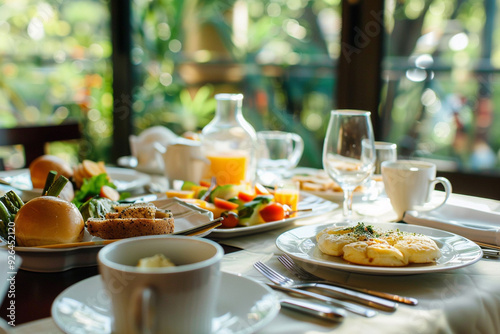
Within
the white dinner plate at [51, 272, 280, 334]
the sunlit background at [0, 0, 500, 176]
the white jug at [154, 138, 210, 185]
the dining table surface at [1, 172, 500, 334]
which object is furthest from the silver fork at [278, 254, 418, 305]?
the sunlit background at [0, 0, 500, 176]

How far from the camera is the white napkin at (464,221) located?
0.99 metres

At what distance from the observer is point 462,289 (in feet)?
A: 2.49

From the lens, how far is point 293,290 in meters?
0.71

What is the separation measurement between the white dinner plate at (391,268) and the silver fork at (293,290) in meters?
0.04

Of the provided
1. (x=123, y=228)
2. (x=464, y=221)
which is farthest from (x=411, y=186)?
(x=123, y=228)

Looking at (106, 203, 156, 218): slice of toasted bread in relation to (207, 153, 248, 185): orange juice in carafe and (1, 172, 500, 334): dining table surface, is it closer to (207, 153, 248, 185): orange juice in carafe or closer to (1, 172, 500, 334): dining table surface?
(1, 172, 500, 334): dining table surface

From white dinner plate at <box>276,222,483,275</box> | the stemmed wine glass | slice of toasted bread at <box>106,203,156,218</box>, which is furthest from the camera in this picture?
the stemmed wine glass

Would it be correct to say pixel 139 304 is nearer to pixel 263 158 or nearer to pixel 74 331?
pixel 74 331

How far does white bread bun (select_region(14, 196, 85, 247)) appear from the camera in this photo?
803 millimetres

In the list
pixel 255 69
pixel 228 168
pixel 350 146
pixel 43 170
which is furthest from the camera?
pixel 255 69

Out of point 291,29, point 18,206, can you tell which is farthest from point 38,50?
point 18,206

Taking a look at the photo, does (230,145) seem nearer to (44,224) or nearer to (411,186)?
(411,186)

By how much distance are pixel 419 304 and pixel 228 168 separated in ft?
2.81

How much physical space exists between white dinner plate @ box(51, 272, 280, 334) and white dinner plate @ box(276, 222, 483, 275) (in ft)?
0.55
